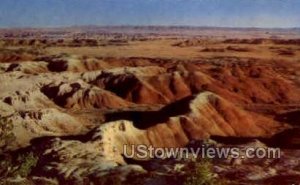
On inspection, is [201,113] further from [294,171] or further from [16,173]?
[16,173]

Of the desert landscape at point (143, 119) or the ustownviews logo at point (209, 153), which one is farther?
the ustownviews logo at point (209, 153)

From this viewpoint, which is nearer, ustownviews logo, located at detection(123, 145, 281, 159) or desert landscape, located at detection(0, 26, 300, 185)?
desert landscape, located at detection(0, 26, 300, 185)

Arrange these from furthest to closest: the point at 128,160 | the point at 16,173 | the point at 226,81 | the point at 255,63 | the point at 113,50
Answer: the point at 113,50, the point at 255,63, the point at 226,81, the point at 128,160, the point at 16,173

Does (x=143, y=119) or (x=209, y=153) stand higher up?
(x=143, y=119)

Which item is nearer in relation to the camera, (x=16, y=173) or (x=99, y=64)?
(x=16, y=173)

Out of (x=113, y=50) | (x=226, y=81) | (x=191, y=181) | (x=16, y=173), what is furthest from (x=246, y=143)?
(x=113, y=50)

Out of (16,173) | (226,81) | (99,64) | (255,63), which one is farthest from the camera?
(255,63)

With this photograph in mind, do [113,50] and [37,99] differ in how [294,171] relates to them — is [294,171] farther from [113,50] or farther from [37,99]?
[113,50]

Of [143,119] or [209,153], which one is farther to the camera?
[143,119]
